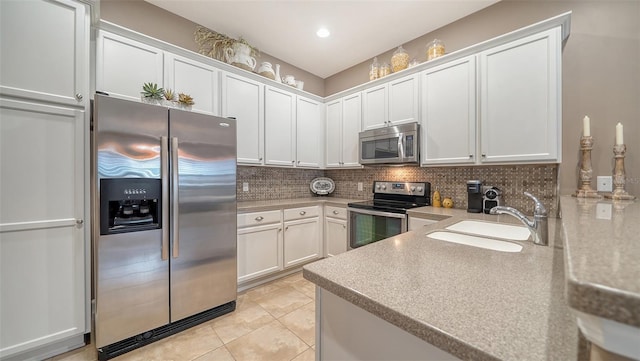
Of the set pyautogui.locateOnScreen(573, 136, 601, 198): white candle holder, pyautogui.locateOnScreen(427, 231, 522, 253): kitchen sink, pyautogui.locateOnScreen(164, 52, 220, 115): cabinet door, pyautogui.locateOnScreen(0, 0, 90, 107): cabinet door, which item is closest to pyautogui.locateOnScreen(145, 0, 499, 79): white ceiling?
pyautogui.locateOnScreen(164, 52, 220, 115): cabinet door

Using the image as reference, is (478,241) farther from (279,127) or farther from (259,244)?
(279,127)

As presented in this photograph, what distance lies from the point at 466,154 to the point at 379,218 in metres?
1.00

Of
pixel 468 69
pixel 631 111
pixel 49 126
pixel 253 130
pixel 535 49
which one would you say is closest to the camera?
pixel 49 126

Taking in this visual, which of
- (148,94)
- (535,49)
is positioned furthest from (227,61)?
(535,49)

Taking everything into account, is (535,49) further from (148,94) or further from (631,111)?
(148,94)

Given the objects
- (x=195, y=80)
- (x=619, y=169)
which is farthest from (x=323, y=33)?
(x=619, y=169)

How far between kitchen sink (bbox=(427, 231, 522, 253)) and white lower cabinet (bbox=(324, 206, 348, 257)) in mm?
1578

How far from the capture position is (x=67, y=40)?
62.2 inches

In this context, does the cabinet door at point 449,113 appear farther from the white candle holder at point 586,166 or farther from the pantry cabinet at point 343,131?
the pantry cabinet at point 343,131

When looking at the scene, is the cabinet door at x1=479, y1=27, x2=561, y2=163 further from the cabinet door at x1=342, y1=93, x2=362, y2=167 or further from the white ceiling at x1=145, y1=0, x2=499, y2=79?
the cabinet door at x1=342, y1=93, x2=362, y2=167

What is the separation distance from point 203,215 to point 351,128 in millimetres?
2046

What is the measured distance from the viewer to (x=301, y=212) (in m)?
2.95

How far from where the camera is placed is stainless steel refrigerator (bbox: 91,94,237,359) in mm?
1580

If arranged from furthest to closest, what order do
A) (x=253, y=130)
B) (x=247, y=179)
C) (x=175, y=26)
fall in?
(x=247, y=179)
(x=253, y=130)
(x=175, y=26)
